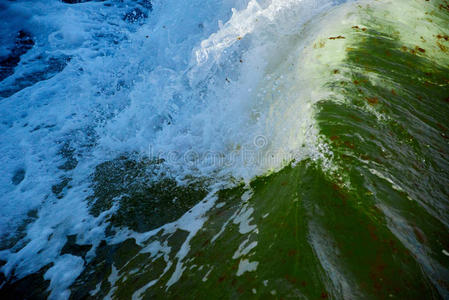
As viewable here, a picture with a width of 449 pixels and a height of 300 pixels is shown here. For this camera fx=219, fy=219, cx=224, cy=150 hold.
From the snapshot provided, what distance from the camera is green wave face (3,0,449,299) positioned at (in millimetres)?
1941

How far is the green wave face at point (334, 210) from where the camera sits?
1.94m

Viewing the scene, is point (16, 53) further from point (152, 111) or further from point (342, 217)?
point (342, 217)

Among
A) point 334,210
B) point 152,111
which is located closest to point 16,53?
point 152,111

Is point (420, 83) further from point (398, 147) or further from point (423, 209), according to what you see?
point (423, 209)

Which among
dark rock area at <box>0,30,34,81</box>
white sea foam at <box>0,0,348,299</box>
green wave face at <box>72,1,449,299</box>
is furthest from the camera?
dark rock area at <box>0,30,34,81</box>

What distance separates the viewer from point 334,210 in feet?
7.51

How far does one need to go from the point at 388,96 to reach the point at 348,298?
116 inches

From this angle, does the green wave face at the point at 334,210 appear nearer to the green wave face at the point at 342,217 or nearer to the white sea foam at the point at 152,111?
the green wave face at the point at 342,217

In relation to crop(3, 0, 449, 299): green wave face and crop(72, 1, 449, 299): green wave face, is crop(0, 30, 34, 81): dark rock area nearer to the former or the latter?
crop(3, 0, 449, 299): green wave face

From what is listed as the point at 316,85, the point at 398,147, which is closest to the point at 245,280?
the point at 398,147

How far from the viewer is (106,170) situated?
4.32 metres

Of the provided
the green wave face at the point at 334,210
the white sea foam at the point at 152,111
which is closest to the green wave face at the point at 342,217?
the green wave face at the point at 334,210

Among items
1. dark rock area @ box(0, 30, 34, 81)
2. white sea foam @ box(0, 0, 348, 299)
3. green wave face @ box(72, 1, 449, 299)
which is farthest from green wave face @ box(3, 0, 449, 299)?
dark rock area @ box(0, 30, 34, 81)

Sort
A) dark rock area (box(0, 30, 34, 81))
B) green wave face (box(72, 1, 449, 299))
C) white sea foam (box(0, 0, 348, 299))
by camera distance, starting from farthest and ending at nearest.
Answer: dark rock area (box(0, 30, 34, 81)) < white sea foam (box(0, 0, 348, 299)) < green wave face (box(72, 1, 449, 299))
